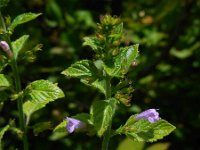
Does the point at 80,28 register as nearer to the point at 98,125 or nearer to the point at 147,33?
the point at 147,33

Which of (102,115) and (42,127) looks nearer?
(102,115)

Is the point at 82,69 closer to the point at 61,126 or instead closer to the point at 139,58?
the point at 61,126

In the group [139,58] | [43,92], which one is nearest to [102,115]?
[43,92]

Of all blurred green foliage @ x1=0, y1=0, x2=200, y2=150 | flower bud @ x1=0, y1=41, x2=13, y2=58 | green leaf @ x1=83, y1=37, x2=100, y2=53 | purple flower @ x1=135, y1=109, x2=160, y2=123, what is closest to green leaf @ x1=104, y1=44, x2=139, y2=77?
green leaf @ x1=83, y1=37, x2=100, y2=53

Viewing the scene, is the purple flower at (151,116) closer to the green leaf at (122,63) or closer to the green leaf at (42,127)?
the green leaf at (122,63)

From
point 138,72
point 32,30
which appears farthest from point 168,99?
point 32,30

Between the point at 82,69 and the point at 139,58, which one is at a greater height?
the point at 139,58

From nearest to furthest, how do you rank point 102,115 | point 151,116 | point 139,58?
point 102,115, point 151,116, point 139,58

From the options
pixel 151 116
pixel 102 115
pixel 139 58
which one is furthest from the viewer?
pixel 139 58
